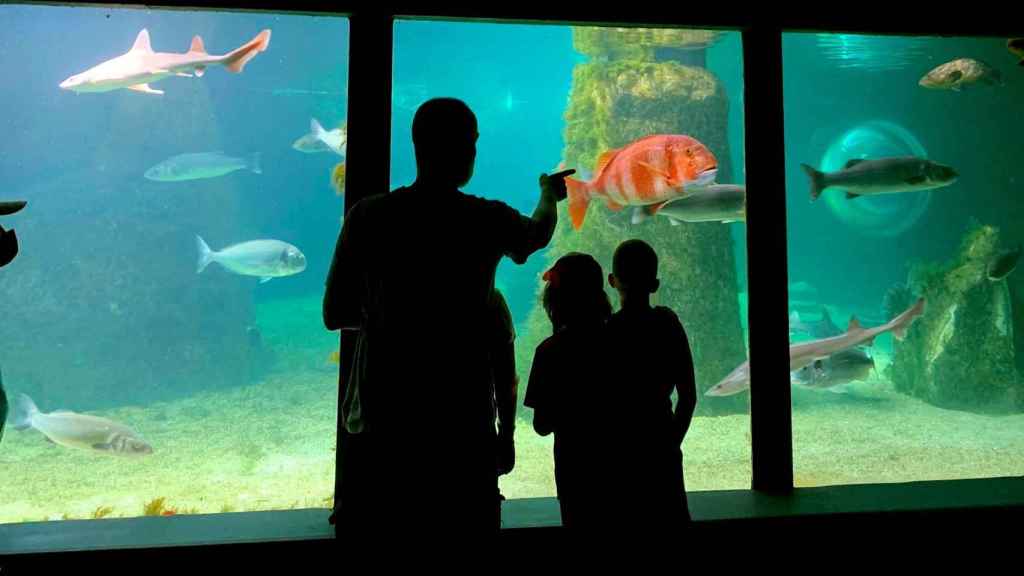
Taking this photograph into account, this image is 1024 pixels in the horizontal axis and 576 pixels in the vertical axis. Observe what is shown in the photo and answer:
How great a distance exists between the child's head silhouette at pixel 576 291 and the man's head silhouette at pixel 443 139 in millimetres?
486

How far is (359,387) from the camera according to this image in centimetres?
176

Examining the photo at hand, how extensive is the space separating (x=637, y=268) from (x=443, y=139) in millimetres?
799

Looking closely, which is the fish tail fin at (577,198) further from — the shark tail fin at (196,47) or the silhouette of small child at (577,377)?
the shark tail fin at (196,47)

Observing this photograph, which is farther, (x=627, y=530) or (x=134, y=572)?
(x=134, y=572)

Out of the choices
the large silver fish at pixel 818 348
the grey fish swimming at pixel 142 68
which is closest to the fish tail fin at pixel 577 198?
→ the large silver fish at pixel 818 348

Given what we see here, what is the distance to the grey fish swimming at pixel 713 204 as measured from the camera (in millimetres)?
4254

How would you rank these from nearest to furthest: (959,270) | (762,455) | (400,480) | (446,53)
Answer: (400,480), (762,455), (959,270), (446,53)

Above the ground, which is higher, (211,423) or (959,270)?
(959,270)

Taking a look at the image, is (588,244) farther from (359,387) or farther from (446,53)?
(446,53)

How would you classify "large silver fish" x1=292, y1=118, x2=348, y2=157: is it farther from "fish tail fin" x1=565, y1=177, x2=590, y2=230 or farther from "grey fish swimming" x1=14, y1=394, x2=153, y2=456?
"fish tail fin" x1=565, y1=177, x2=590, y2=230

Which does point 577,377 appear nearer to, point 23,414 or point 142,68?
point 142,68

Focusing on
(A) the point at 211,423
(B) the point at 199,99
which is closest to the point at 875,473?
(A) the point at 211,423

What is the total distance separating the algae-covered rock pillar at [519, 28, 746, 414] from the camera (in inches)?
327

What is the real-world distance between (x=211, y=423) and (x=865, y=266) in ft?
133
